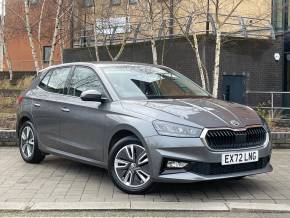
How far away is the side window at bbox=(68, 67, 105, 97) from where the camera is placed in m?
7.60

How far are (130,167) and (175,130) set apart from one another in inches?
31.7

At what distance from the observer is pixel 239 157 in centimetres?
652

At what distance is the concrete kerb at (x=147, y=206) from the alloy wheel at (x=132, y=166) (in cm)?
45

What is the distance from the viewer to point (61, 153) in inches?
316

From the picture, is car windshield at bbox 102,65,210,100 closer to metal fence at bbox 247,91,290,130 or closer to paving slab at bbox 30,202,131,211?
paving slab at bbox 30,202,131,211

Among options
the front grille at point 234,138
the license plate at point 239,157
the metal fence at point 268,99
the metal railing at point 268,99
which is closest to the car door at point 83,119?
the front grille at point 234,138

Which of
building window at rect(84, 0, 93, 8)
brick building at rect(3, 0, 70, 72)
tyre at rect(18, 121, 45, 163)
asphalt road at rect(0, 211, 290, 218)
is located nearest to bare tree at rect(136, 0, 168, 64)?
building window at rect(84, 0, 93, 8)

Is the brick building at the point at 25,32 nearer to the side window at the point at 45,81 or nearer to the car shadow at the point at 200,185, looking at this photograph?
the side window at the point at 45,81

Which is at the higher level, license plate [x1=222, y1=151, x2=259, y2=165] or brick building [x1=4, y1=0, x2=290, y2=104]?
brick building [x1=4, y1=0, x2=290, y2=104]

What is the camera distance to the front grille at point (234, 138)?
20.9ft

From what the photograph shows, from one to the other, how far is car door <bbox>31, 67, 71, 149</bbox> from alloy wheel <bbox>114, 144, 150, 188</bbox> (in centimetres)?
157

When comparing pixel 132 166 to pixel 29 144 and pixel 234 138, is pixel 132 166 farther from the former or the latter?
pixel 29 144

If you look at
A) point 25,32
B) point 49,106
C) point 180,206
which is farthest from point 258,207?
point 25,32

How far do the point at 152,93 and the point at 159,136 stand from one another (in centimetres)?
118
